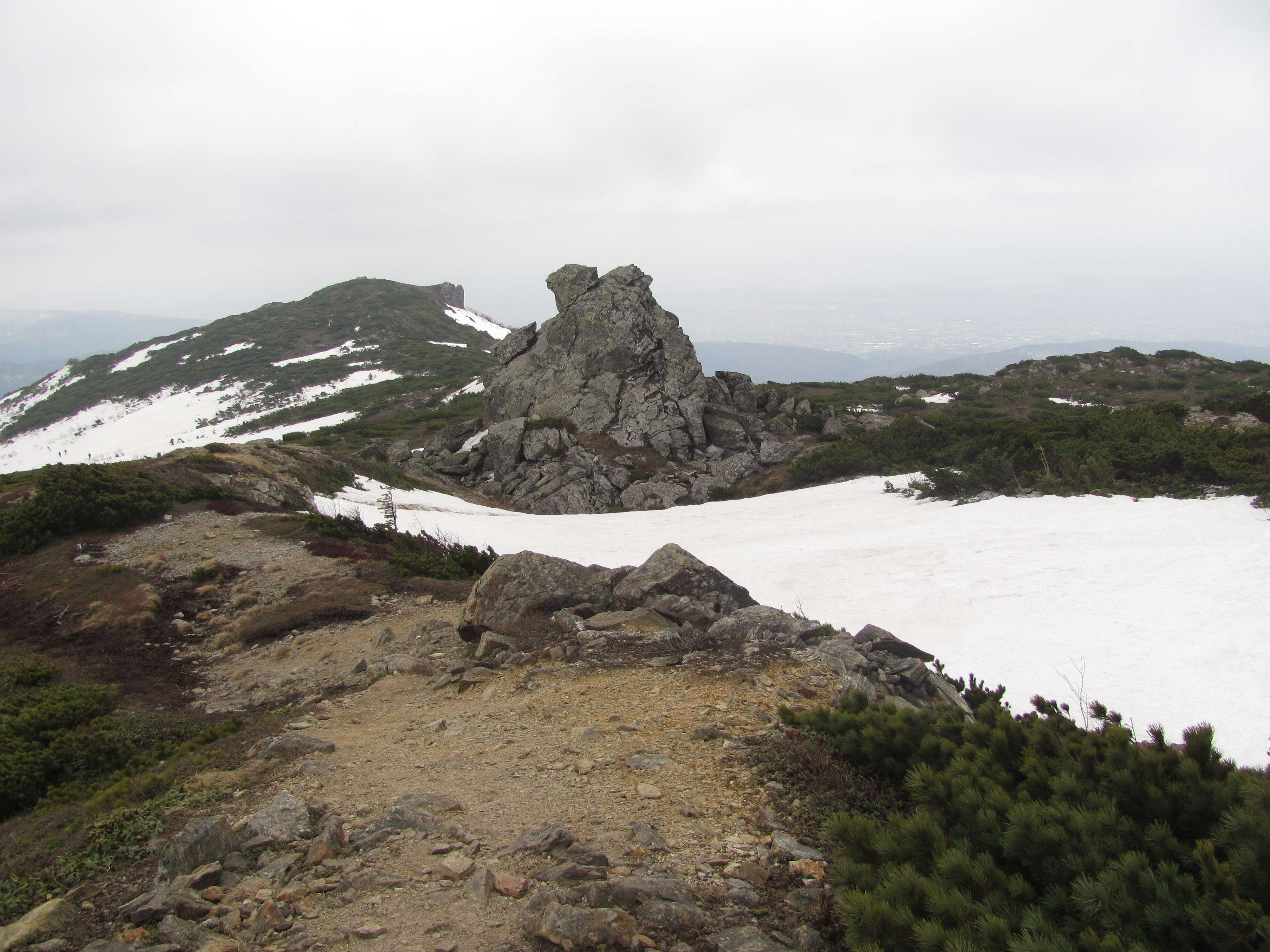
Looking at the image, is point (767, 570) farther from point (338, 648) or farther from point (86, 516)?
point (86, 516)

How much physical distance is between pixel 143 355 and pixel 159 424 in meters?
37.9

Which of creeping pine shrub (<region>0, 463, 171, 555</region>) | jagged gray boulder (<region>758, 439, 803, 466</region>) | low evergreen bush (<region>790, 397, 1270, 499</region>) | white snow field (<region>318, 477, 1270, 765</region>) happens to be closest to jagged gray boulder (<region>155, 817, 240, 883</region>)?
white snow field (<region>318, 477, 1270, 765</region>)

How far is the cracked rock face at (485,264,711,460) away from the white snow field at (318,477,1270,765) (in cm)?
1441

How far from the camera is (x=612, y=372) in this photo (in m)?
34.6

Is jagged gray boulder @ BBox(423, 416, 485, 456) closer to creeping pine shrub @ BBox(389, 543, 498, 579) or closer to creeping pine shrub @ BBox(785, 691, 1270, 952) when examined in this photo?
creeping pine shrub @ BBox(389, 543, 498, 579)

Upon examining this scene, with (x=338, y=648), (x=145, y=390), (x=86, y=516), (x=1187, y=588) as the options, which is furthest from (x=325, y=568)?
(x=145, y=390)

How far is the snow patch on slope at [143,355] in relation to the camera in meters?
77.5

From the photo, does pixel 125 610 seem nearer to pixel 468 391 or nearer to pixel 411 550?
pixel 411 550

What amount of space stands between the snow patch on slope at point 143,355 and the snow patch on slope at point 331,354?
20963 millimetres

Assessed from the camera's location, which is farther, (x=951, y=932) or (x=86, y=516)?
(x=86, y=516)

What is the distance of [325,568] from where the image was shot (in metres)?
12.3

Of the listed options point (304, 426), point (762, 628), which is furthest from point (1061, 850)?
point (304, 426)

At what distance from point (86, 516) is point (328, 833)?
1370cm

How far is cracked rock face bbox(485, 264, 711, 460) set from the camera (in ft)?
109
